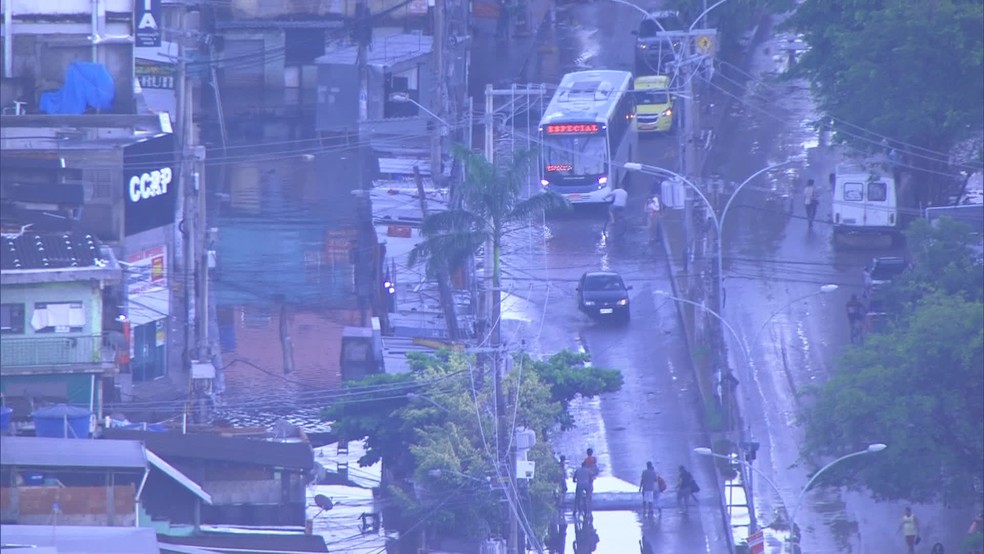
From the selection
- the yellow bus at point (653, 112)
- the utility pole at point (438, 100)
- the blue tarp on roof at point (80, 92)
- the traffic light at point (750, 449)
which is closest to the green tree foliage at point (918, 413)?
the traffic light at point (750, 449)

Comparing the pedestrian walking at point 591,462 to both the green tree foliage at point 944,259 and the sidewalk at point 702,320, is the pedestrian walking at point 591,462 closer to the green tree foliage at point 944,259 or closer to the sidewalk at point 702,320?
the sidewalk at point 702,320

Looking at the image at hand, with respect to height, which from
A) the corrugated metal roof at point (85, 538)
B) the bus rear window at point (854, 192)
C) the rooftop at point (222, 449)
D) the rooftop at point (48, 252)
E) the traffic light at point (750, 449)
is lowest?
the traffic light at point (750, 449)

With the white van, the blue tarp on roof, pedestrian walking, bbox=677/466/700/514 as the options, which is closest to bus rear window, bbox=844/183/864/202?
the white van

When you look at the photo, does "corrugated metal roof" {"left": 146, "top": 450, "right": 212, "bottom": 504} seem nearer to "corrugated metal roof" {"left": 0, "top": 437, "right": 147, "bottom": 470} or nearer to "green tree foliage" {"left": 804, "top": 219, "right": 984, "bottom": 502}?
"corrugated metal roof" {"left": 0, "top": 437, "right": 147, "bottom": 470}

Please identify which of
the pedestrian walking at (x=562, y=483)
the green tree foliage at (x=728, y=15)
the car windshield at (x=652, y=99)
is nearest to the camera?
the pedestrian walking at (x=562, y=483)

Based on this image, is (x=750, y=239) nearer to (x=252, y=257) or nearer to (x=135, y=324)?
(x=252, y=257)

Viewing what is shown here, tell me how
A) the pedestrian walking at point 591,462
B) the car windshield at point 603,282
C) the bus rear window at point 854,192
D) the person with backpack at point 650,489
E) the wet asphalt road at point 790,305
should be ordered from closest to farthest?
the person with backpack at point 650,489 < the pedestrian walking at point 591,462 < the wet asphalt road at point 790,305 < the car windshield at point 603,282 < the bus rear window at point 854,192
